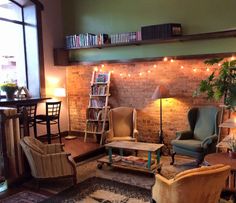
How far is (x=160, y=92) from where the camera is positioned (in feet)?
19.2

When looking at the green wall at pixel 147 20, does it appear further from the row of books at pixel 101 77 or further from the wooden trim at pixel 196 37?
the row of books at pixel 101 77

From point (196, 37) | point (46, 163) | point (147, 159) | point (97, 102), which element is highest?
point (196, 37)

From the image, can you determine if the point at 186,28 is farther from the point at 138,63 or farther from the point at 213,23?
the point at 138,63

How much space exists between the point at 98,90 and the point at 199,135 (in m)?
2.74

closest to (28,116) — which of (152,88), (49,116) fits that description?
(49,116)

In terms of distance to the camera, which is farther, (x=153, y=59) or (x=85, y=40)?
(x=85, y=40)

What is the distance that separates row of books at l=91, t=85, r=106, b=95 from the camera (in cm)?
693

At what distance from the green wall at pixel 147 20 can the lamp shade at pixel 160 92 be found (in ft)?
2.51

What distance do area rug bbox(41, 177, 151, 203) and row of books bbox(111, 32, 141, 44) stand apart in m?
3.22

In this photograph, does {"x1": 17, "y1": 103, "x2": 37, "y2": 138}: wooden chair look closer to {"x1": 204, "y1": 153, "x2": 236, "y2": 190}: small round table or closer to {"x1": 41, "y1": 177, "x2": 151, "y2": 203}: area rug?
{"x1": 41, "y1": 177, "x2": 151, "y2": 203}: area rug

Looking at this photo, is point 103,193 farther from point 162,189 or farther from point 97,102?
point 97,102

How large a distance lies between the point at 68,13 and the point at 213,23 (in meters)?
3.90

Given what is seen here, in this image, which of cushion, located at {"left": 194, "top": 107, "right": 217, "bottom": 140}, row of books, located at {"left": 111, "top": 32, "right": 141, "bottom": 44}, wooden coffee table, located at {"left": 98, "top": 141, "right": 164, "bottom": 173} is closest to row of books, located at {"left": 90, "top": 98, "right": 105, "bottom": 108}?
row of books, located at {"left": 111, "top": 32, "right": 141, "bottom": 44}

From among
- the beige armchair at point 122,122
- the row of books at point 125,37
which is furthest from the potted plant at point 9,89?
the row of books at point 125,37
